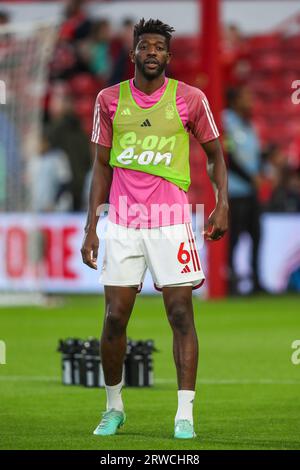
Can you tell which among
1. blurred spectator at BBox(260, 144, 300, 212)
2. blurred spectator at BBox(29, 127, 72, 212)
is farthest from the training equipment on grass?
blurred spectator at BBox(260, 144, 300, 212)

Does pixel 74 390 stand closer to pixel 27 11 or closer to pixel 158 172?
pixel 158 172

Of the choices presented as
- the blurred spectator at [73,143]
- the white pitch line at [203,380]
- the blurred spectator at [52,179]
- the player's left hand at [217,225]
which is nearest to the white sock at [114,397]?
the player's left hand at [217,225]

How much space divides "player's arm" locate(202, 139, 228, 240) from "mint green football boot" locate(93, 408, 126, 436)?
119cm

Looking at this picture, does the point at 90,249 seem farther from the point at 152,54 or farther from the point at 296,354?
the point at 296,354

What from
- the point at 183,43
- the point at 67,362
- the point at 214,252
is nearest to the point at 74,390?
the point at 67,362

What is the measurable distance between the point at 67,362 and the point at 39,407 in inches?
43.3

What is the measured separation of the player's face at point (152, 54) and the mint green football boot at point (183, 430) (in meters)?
1.98

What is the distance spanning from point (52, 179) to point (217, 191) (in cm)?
1457

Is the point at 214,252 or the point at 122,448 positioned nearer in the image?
the point at 122,448

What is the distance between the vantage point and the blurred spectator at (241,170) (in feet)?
63.6

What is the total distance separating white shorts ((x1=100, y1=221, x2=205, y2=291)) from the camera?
8.15 metres

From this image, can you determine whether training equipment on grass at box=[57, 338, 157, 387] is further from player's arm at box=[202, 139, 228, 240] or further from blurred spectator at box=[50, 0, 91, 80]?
blurred spectator at box=[50, 0, 91, 80]

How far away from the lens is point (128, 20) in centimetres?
2450

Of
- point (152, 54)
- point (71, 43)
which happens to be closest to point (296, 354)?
point (152, 54)
